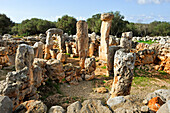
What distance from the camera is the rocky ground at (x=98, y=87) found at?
5963 mm

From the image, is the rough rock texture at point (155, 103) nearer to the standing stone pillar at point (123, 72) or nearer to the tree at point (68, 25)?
the standing stone pillar at point (123, 72)

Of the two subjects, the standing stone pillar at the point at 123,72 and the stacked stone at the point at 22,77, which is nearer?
the stacked stone at the point at 22,77

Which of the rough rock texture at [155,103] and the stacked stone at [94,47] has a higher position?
the stacked stone at [94,47]

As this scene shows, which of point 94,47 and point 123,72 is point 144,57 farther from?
point 94,47

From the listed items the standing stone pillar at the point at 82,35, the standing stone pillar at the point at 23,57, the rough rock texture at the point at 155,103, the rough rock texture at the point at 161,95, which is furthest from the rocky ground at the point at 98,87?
the rough rock texture at the point at 155,103

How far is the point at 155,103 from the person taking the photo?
2.97 metres

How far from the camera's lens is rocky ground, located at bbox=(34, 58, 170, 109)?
596 centimetres

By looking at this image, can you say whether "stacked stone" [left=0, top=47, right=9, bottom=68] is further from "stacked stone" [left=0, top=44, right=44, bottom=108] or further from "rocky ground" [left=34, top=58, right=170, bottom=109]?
"stacked stone" [left=0, top=44, right=44, bottom=108]

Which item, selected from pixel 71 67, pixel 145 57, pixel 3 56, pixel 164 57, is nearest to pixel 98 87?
pixel 71 67

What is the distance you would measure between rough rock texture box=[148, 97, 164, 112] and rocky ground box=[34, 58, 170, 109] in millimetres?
3026

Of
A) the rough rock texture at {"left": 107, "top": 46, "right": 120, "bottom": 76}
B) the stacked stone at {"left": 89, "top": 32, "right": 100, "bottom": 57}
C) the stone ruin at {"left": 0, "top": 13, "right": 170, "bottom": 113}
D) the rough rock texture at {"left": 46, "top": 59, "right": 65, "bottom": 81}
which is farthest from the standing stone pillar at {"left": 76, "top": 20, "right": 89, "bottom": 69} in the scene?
the stacked stone at {"left": 89, "top": 32, "right": 100, "bottom": 57}

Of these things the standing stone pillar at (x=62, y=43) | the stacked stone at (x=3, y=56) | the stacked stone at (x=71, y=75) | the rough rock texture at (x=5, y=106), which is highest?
the standing stone pillar at (x=62, y=43)

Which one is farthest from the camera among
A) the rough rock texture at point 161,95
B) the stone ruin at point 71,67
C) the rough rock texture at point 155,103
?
the stone ruin at point 71,67

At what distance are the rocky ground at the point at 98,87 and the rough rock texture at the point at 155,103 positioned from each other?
3.03 m
